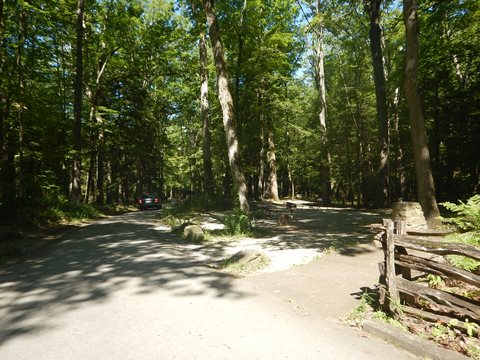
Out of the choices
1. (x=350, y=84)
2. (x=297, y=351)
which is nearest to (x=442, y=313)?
(x=297, y=351)

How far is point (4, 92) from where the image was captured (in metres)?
13.5

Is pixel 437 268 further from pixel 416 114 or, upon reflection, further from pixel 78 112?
pixel 78 112

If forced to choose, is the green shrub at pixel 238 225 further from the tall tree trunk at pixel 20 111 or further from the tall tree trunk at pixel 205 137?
the tall tree trunk at pixel 205 137

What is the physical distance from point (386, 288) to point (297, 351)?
167cm

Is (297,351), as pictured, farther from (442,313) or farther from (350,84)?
(350,84)

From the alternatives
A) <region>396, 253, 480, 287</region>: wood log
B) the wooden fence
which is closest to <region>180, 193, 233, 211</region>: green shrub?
the wooden fence

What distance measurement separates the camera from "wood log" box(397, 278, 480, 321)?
376 cm

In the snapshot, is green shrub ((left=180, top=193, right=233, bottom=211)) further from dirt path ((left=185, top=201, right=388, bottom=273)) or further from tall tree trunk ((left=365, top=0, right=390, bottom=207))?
tall tree trunk ((left=365, top=0, right=390, bottom=207))

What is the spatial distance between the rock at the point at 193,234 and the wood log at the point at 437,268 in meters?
7.78

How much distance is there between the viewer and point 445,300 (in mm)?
3943

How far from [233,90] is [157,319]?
22595 millimetres

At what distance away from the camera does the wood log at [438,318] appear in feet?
12.5

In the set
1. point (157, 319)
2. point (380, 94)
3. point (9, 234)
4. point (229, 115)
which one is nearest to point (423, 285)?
point (157, 319)

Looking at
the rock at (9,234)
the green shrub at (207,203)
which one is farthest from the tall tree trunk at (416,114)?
the rock at (9,234)
